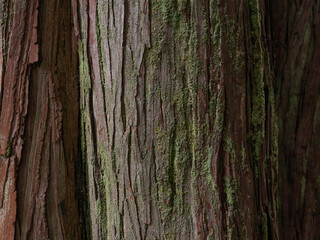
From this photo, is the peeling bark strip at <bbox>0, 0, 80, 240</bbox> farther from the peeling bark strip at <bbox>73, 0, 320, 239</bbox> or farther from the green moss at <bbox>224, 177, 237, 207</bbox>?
the green moss at <bbox>224, 177, 237, 207</bbox>

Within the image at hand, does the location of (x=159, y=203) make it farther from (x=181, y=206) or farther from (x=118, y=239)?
(x=118, y=239)

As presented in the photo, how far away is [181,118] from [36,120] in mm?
582

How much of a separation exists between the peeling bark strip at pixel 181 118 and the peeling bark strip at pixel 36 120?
18 cm

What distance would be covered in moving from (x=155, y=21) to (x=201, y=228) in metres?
0.63

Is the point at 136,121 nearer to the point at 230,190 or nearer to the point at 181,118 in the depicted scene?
the point at 181,118

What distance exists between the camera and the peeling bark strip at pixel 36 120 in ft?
5.04

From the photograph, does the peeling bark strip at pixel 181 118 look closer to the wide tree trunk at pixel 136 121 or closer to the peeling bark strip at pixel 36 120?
the wide tree trunk at pixel 136 121

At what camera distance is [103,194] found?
4.73 feet

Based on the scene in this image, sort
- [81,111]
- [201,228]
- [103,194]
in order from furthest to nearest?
[81,111], [103,194], [201,228]

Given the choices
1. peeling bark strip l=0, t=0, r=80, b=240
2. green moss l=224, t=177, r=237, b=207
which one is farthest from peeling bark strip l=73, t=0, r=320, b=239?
peeling bark strip l=0, t=0, r=80, b=240

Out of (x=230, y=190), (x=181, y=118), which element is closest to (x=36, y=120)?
(x=181, y=118)

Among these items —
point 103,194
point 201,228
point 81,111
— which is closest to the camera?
point 201,228

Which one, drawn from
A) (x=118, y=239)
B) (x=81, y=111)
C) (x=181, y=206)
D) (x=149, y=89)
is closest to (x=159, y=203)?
(x=181, y=206)

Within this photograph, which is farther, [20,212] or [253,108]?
[20,212]
